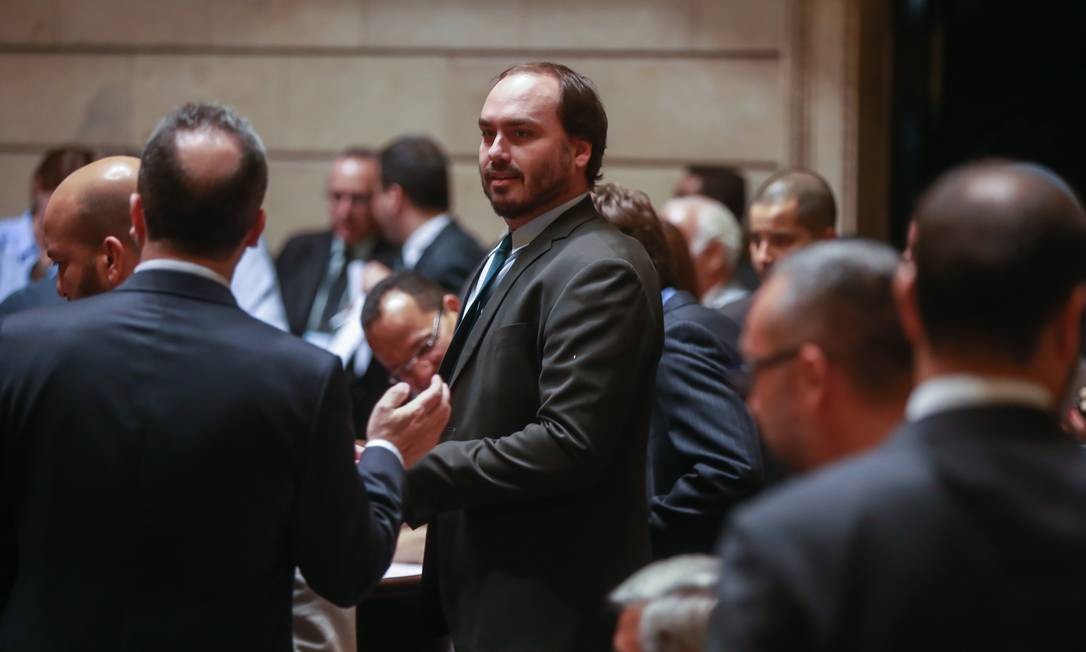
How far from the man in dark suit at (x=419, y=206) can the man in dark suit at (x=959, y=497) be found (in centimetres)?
434

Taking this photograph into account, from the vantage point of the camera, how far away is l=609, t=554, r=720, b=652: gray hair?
76.6 inches

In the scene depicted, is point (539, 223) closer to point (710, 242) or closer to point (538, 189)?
point (538, 189)

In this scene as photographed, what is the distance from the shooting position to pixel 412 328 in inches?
155

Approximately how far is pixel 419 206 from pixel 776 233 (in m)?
1.72

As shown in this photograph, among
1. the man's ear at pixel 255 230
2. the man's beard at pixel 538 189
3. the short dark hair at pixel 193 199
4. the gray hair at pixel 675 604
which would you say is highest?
the short dark hair at pixel 193 199

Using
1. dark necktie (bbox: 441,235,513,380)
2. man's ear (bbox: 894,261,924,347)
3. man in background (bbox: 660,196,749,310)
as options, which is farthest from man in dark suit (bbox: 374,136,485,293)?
man's ear (bbox: 894,261,924,347)

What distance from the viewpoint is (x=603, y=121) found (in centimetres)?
328

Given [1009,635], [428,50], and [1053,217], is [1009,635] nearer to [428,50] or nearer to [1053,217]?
[1053,217]

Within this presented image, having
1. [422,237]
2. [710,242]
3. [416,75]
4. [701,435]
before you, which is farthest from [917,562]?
[416,75]

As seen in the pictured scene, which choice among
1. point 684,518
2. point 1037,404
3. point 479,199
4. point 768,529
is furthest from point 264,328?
point 479,199

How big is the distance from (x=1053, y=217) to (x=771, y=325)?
1.16ft

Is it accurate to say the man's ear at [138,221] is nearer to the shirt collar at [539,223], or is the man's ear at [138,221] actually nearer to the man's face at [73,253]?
the man's face at [73,253]

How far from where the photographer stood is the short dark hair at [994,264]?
166 cm

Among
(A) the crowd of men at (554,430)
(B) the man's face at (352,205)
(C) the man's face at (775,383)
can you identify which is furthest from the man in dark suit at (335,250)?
(C) the man's face at (775,383)
